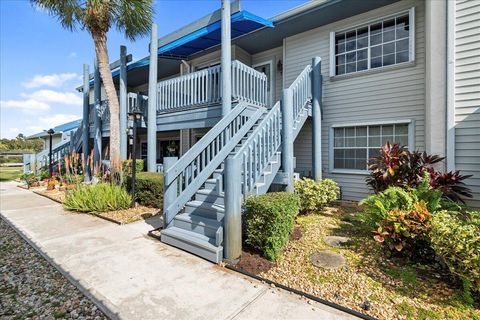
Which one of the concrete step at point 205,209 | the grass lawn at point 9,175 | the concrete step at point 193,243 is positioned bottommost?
the concrete step at point 193,243

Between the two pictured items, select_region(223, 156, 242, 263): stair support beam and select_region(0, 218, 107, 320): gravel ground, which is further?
select_region(223, 156, 242, 263): stair support beam

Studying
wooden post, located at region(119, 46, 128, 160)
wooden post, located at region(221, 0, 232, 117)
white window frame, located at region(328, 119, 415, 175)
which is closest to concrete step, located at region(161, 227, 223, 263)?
wooden post, located at region(221, 0, 232, 117)

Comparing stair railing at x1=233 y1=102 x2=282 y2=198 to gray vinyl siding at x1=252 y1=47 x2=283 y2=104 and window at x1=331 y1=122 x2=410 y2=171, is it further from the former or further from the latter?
gray vinyl siding at x1=252 y1=47 x2=283 y2=104

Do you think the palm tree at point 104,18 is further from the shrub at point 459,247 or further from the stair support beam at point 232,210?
the shrub at point 459,247

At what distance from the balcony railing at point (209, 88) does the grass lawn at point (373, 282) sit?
483cm

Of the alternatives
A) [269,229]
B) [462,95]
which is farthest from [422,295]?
[462,95]

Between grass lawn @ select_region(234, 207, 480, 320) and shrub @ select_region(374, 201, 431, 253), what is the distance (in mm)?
275

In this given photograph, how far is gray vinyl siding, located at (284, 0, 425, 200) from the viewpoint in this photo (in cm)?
657

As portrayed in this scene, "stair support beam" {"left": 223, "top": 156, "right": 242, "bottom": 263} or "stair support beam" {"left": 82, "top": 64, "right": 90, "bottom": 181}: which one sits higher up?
"stair support beam" {"left": 82, "top": 64, "right": 90, "bottom": 181}

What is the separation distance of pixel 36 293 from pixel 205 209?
2569 millimetres

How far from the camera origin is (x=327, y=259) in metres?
3.84

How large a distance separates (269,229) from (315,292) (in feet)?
3.27

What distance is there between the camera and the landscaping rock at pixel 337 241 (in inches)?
172

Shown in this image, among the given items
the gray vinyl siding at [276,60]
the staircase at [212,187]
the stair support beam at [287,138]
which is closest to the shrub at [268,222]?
the staircase at [212,187]
